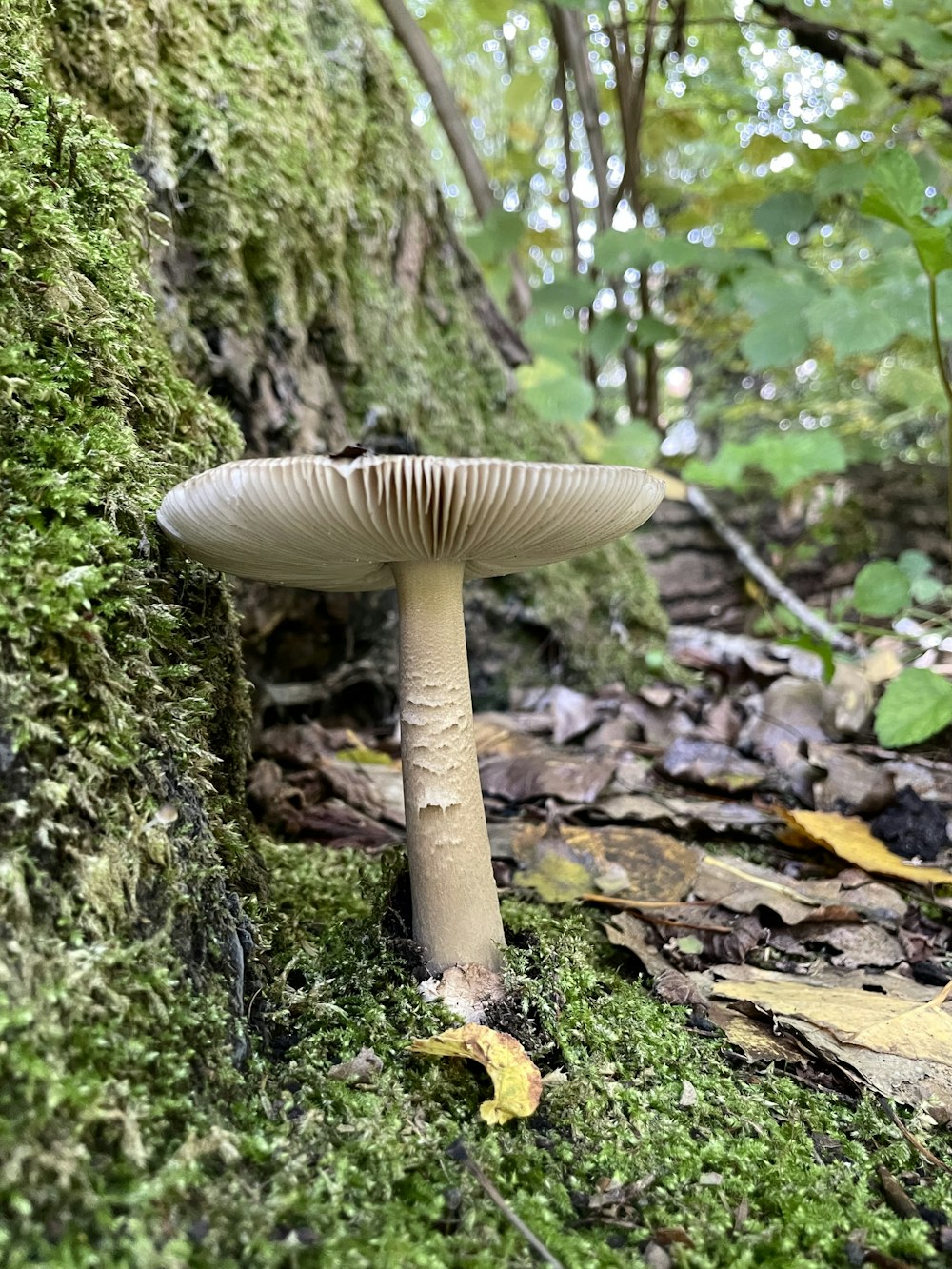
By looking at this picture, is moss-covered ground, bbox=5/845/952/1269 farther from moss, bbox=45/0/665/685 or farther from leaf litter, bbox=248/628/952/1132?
moss, bbox=45/0/665/685

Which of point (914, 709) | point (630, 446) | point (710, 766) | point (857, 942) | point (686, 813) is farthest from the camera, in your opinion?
point (630, 446)

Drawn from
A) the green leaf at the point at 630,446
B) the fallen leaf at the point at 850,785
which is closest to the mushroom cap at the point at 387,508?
the fallen leaf at the point at 850,785

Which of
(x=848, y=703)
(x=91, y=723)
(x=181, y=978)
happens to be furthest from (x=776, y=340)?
(x=181, y=978)

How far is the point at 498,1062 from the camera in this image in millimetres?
1386

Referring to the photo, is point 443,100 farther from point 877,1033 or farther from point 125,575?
point 877,1033

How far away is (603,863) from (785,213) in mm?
3096

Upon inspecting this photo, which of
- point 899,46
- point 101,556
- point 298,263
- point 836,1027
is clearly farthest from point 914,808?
point 899,46

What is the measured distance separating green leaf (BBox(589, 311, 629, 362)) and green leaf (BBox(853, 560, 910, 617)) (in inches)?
84.6

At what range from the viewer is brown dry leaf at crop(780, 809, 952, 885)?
228cm

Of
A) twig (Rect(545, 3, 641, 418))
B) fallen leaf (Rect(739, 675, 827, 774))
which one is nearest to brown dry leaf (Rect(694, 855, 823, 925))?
fallen leaf (Rect(739, 675, 827, 774))

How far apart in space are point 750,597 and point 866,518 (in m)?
1.19

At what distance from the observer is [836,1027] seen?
1.66 meters

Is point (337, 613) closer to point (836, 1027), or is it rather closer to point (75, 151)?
point (75, 151)

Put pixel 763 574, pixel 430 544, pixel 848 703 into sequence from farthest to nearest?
1. pixel 763 574
2. pixel 848 703
3. pixel 430 544
